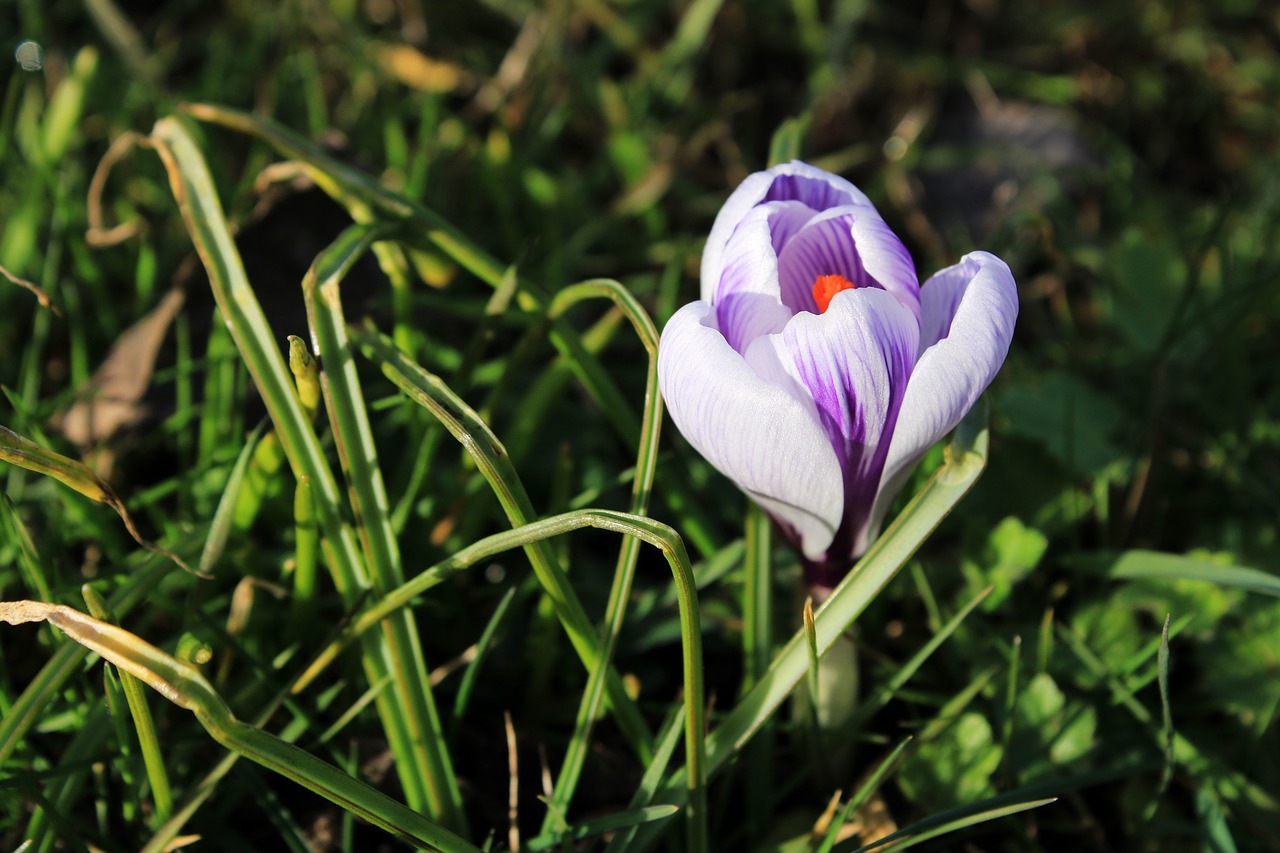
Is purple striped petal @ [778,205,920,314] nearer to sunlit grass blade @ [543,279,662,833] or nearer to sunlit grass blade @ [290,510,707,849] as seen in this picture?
sunlit grass blade @ [543,279,662,833]

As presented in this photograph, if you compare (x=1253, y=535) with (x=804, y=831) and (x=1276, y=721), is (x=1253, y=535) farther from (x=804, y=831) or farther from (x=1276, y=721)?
(x=804, y=831)

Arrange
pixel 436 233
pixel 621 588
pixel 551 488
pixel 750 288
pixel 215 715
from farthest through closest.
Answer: pixel 551 488, pixel 436 233, pixel 621 588, pixel 750 288, pixel 215 715

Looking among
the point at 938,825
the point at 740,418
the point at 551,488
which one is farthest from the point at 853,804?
the point at 551,488

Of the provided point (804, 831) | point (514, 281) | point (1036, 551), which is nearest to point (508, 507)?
point (514, 281)

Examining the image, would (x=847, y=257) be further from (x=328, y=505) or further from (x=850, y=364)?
(x=328, y=505)

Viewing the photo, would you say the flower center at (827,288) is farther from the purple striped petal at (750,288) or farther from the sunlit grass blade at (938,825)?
the sunlit grass blade at (938,825)

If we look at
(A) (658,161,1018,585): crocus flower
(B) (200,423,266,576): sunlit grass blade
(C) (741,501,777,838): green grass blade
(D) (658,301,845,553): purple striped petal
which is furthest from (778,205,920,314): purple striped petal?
(B) (200,423,266,576): sunlit grass blade

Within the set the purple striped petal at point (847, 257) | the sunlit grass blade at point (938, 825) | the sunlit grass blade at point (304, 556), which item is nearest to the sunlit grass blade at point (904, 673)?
the sunlit grass blade at point (938, 825)
